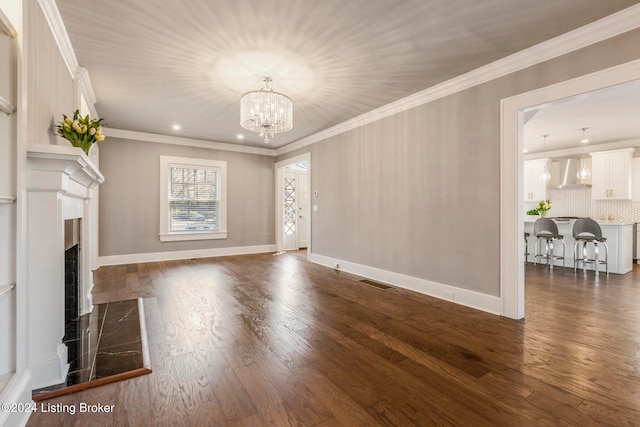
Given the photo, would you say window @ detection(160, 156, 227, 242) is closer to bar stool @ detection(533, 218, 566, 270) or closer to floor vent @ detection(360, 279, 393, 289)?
floor vent @ detection(360, 279, 393, 289)

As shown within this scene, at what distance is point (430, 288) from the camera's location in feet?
12.0

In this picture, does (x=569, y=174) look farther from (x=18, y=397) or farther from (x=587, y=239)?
(x=18, y=397)

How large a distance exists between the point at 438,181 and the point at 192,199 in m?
5.16

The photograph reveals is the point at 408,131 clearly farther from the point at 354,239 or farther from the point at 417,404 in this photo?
the point at 417,404

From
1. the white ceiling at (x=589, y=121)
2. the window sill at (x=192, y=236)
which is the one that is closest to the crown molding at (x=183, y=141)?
the window sill at (x=192, y=236)

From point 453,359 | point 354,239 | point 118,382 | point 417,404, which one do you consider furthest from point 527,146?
point 118,382

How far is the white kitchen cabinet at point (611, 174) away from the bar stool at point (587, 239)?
1.87 meters

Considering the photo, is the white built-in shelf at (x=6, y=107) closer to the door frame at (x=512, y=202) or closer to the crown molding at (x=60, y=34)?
the crown molding at (x=60, y=34)

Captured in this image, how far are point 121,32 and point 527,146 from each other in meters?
7.88

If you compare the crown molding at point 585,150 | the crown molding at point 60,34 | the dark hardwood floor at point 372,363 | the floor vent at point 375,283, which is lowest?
the dark hardwood floor at point 372,363

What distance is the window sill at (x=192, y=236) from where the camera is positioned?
6004 millimetres

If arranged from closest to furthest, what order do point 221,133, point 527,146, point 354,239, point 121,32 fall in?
point 121,32 < point 354,239 < point 221,133 < point 527,146

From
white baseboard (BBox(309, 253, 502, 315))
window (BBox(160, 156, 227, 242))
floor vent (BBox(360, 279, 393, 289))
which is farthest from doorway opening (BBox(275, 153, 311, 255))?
floor vent (BBox(360, 279, 393, 289))

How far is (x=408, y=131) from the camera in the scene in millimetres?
3973
